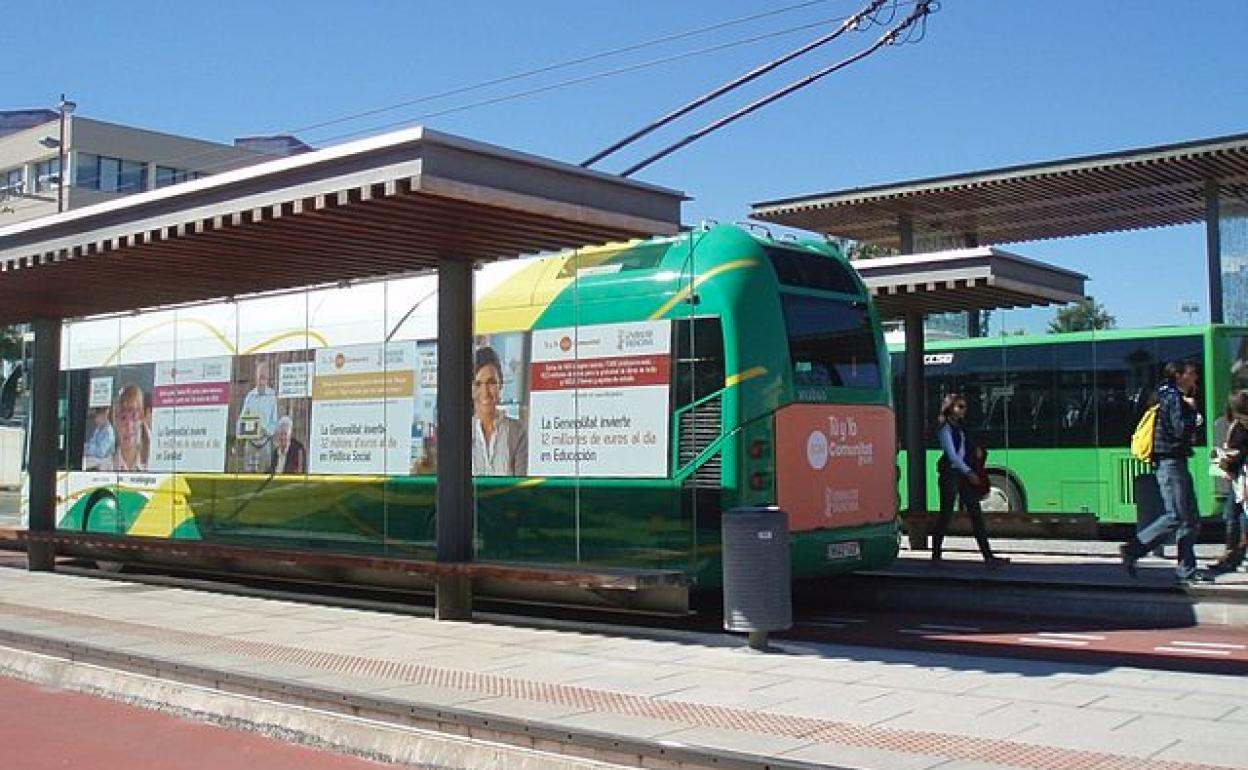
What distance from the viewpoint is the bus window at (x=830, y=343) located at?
11453 millimetres

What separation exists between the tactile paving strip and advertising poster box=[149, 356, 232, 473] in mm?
5344

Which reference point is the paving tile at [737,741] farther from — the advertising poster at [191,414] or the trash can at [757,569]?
the advertising poster at [191,414]

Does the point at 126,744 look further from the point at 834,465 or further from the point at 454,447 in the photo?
the point at 834,465

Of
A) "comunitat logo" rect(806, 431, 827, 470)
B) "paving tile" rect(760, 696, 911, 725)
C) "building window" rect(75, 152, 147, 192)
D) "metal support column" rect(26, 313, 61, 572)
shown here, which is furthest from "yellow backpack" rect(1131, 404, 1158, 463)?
"building window" rect(75, 152, 147, 192)

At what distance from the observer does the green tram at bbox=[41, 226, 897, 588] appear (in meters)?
11.1

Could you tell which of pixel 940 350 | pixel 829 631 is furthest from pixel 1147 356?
pixel 829 631

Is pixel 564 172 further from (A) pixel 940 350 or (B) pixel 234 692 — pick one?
(A) pixel 940 350

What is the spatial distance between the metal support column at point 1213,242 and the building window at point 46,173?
59.7 metres

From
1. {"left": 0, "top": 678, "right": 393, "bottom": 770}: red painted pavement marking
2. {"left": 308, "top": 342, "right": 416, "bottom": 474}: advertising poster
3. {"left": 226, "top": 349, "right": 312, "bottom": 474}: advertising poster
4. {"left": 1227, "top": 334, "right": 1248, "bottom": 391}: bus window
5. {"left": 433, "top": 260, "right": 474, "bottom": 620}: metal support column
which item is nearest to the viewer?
{"left": 0, "top": 678, "right": 393, "bottom": 770}: red painted pavement marking

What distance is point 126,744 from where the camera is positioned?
26.7 ft

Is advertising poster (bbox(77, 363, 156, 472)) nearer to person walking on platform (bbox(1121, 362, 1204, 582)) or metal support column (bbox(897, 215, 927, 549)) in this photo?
metal support column (bbox(897, 215, 927, 549))

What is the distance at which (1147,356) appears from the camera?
19609 mm

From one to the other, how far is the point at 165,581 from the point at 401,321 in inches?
195

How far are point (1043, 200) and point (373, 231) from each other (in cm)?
1553
